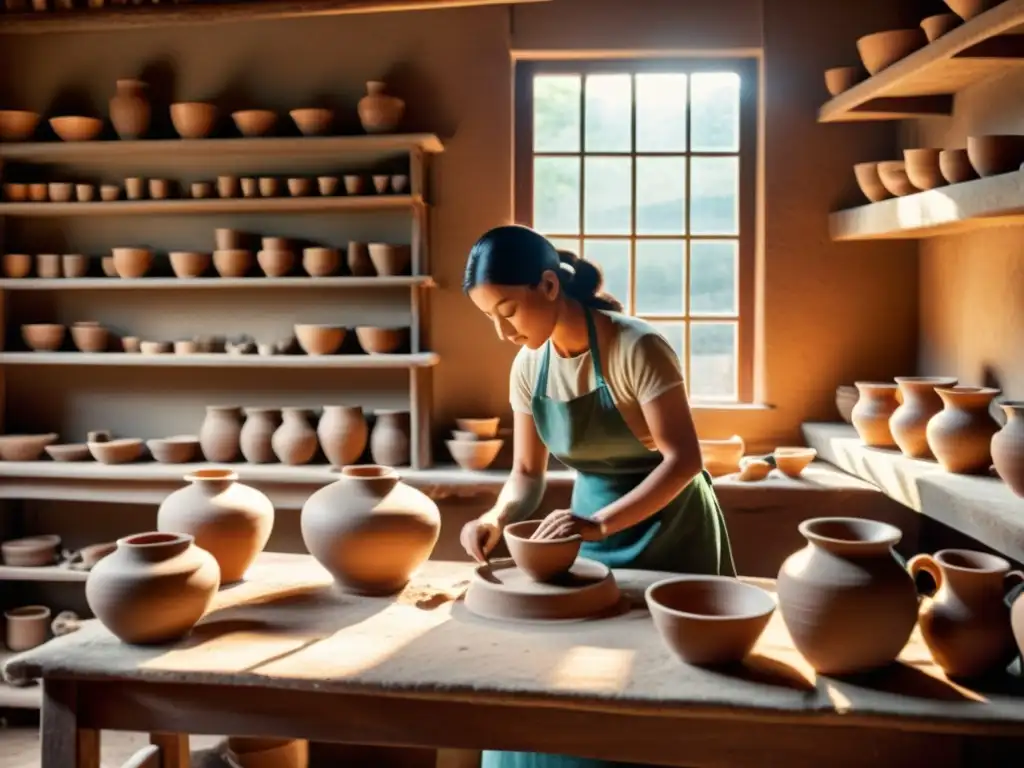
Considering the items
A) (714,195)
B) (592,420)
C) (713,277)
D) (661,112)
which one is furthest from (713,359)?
(592,420)

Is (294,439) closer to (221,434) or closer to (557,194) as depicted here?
(221,434)

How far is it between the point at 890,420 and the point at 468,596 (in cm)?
217

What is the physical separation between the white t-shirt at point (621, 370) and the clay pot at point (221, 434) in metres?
2.14

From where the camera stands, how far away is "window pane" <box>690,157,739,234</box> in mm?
4660

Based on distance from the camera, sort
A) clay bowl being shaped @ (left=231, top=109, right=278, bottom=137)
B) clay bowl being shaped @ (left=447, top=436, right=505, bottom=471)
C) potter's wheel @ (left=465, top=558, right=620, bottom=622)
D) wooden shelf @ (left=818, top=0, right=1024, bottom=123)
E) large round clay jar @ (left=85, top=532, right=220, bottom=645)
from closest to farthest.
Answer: large round clay jar @ (left=85, top=532, right=220, bottom=645) → potter's wheel @ (left=465, top=558, right=620, bottom=622) → wooden shelf @ (left=818, top=0, right=1024, bottom=123) → clay bowl being shaped @ (left=447, top=436, right=505, bottom=471) → clay bowl being shaped @ (left=231, top=109, right=278, bottom=137)

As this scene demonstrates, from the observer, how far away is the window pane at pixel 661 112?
4633mm

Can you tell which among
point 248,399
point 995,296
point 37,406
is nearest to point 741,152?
point 995,296

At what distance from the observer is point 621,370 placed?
8.46 feet

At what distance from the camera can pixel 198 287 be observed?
475cm

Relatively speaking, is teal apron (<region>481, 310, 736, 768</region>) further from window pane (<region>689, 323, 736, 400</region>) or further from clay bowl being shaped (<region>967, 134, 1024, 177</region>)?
window pane (<region>689, 323, 736, 400</region>)

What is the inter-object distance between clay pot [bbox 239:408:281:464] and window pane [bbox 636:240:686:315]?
1855 mm

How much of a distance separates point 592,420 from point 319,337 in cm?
206

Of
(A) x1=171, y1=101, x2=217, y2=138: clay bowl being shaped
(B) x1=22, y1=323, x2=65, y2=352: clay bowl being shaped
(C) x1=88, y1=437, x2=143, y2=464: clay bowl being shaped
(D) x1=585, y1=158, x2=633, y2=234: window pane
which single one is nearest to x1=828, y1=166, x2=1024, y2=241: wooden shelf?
(D) x1=585, y1=158, x2=633, y2=234: window pane

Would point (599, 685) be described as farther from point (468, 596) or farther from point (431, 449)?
point (431, 449)
